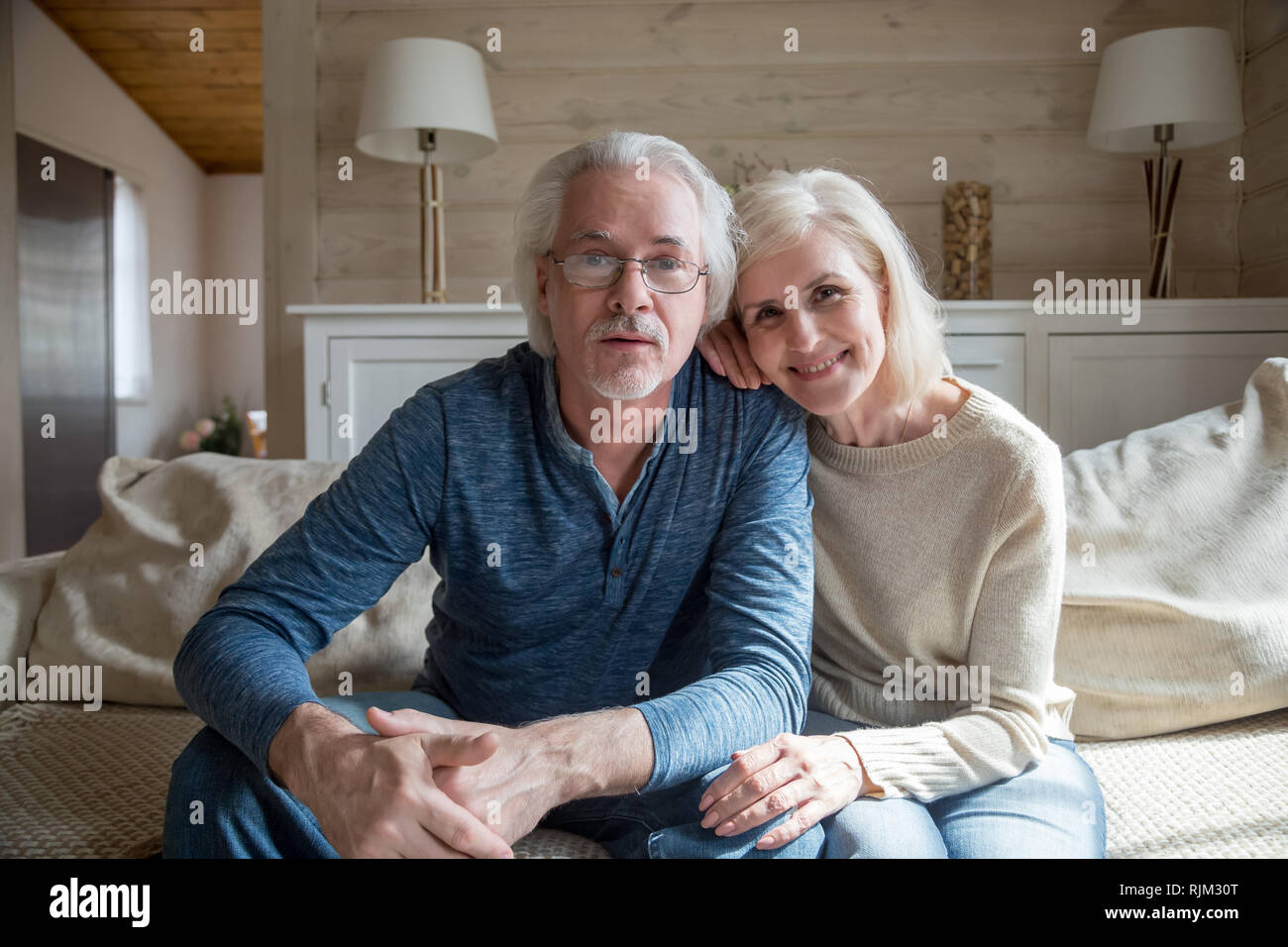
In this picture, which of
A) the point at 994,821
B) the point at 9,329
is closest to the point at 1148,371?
the point at 994,821

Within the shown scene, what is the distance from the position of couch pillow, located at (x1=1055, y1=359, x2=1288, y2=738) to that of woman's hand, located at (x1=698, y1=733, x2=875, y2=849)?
23.5 inches

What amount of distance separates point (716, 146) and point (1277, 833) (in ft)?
7.44

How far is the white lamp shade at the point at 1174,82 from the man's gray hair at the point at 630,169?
5.35ft

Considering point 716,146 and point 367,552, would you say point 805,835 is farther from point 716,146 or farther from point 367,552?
point 716,146

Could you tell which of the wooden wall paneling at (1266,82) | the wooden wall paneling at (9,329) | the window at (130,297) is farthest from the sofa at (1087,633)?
the window at (130,297)

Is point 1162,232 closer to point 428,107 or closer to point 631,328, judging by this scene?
point 428,107

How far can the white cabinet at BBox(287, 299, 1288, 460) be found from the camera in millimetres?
2316

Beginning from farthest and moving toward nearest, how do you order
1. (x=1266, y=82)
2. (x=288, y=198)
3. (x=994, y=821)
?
1. (x=288, y=198)
2. (x=1266, y=82)
3. (x=994, y=821)

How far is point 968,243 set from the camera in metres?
2.65

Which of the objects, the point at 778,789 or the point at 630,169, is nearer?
the point at 778,789

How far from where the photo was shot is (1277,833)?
42.8 inches

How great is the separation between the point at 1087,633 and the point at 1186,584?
0.15 meters
